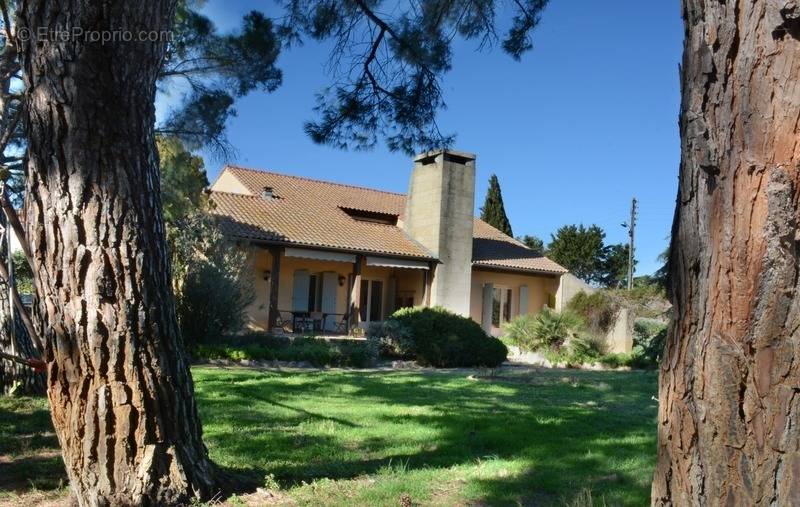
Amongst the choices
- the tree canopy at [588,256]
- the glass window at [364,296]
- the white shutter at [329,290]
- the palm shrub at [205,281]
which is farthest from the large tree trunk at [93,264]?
the tree canopy at [588,256]

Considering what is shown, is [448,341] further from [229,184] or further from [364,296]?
[229,184]

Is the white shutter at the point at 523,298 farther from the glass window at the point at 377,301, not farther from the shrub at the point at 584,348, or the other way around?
the shrub at the point at 584,348

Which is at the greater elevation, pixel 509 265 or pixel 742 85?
pixel 509 265

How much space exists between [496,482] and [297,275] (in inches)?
745

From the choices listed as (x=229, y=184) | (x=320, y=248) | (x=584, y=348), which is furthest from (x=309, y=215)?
(x=584, y=348)

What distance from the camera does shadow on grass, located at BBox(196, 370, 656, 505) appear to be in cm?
446

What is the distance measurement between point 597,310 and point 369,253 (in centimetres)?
760

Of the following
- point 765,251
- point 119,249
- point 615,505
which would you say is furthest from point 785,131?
point 119,249

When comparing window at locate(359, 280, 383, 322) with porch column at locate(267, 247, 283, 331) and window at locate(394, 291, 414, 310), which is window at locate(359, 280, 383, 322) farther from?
porch column at locate(267, 247, 283, 331)

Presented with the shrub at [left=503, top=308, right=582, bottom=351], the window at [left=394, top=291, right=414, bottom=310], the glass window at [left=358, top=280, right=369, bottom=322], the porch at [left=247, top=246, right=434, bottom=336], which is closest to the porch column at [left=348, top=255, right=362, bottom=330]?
the porch at [left=247, top=246, right=434, bottom=336]

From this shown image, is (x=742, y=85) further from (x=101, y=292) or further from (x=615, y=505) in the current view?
(x=101, y=292)

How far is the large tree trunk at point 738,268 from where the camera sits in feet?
6.16

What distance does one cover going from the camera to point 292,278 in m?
22.6

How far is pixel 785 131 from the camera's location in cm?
189
